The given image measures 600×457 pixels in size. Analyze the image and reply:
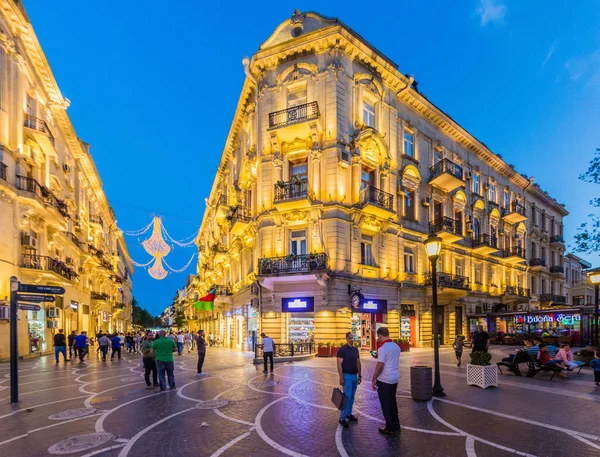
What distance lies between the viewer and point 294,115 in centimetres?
2561

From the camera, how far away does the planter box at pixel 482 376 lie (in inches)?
488

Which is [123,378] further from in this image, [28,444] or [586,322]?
[586,322]

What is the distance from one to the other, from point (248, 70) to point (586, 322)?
30.3 meters

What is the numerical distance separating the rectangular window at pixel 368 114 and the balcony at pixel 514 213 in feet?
72.5

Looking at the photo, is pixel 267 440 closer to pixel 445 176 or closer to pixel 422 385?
pixel 422 385

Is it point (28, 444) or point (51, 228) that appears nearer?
point (28, 444)

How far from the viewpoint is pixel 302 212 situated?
25.0 m

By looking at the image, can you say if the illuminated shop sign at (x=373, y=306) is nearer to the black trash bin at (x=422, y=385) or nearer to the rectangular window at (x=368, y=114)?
the rectangular window at (x=368, y=114)

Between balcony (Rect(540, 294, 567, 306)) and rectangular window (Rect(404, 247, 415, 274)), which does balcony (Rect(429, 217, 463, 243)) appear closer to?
rectangular window (Rect(404, 247, 415, 274))

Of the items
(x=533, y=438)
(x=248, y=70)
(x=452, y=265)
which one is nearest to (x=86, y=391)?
(x=533, y=438)

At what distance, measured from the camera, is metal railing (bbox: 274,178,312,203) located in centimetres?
2509

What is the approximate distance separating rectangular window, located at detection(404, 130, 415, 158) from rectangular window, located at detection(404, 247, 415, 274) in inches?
280

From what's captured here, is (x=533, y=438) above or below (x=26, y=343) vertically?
above

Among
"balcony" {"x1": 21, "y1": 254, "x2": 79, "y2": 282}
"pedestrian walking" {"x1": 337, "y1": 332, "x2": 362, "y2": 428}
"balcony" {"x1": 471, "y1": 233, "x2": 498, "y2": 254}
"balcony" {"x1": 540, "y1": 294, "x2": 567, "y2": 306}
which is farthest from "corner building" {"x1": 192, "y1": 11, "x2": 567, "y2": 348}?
"balcony" {"x1": 540, "y1": 294, "x2": 567, "y2": 306}
